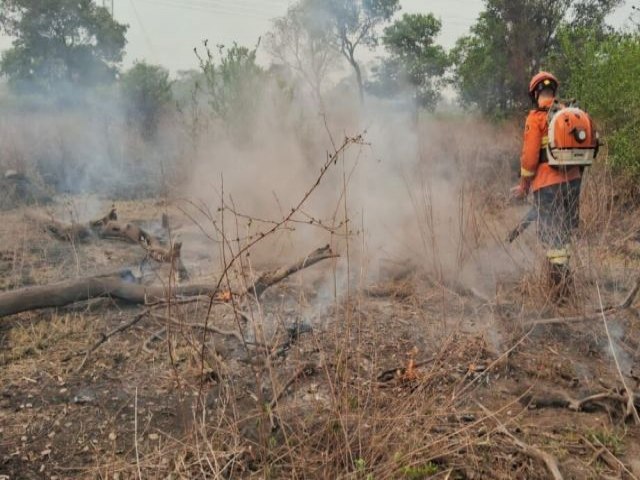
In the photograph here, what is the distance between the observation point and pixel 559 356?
3555mm

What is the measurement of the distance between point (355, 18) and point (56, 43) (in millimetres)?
10813

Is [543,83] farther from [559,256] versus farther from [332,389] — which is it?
[332,389]

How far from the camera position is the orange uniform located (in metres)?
4.32

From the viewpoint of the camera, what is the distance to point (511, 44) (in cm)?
1429

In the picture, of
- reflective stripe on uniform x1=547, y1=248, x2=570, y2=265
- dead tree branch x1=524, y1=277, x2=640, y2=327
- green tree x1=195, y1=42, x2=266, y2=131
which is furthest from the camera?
green tree x1=195, y1=42, x2=266, y2=131

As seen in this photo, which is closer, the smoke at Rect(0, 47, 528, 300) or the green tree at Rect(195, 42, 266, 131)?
the smoke at Rect(0, 47, 528, 300)

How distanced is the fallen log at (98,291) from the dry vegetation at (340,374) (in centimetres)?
13

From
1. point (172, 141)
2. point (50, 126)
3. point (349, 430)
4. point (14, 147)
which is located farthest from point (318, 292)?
point (50, 126)

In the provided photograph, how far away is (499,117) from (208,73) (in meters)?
8.45

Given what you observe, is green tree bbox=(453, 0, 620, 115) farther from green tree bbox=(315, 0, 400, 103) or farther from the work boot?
the work boot

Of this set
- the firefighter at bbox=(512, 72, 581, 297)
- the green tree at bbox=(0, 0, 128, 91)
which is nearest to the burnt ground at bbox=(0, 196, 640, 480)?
the firefighter at bbox=(512, 72, 581, 297)

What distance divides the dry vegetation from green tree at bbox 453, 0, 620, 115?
987 centimetres

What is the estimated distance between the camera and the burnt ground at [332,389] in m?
2.20

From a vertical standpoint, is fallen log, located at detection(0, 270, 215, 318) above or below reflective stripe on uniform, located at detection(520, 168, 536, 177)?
below
